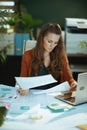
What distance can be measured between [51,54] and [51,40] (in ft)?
0.64

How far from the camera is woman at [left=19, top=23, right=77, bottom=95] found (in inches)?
92.1

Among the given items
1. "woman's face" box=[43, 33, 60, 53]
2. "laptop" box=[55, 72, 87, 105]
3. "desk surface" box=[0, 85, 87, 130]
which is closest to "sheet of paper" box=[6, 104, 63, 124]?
"desk surface" box=[0, 85, 87, 130]

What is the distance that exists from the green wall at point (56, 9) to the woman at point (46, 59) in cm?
301

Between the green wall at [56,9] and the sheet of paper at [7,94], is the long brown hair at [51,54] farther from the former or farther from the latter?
the green wall at [56,9]

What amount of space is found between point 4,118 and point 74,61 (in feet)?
6.89

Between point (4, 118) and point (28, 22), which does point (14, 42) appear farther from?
point (4, 118)

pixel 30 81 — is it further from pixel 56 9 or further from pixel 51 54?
pixel 56 9

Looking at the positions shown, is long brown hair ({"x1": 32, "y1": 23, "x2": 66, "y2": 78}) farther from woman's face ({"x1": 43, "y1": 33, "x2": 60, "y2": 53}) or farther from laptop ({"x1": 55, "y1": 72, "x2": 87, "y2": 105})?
laptop ({"x1": 55, "y1": 72, "x2": 87, "y2": 105})

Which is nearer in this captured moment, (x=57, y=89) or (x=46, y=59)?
(x=57, y=89)

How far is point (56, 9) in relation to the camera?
5.40m

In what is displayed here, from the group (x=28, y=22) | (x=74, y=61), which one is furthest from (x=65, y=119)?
(x=28, y=22)

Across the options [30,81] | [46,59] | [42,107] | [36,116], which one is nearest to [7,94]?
[30,81]

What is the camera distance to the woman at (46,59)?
2.34 meters

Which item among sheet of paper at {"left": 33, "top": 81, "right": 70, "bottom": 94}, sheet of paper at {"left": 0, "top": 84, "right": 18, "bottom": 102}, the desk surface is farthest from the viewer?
sheet of paper at {"left": 33, "top": 81, "right": 70, "bottom": 94}
